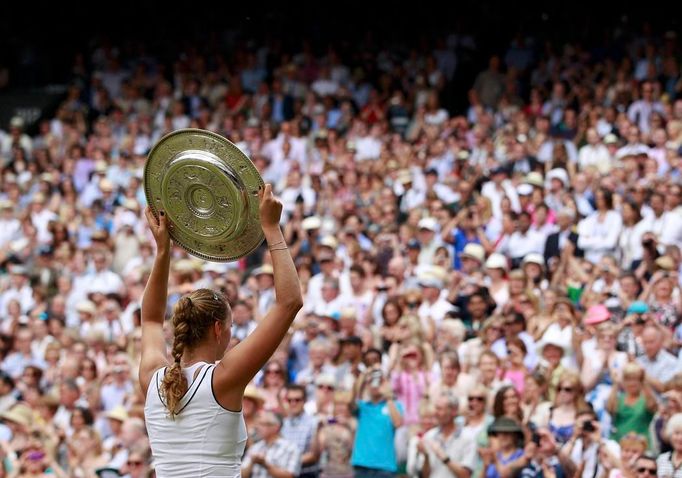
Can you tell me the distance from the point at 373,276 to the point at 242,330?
130 centimetres

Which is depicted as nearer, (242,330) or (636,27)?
(242,330)

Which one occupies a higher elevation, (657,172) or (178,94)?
(178,94)

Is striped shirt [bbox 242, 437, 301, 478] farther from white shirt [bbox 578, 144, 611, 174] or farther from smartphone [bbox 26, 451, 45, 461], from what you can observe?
white shirt [bbox 578, 144, 611, 174]

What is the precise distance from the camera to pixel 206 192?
178 inches

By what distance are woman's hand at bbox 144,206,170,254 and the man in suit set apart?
25.1ft

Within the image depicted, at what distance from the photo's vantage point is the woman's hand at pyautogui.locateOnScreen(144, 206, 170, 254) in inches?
185

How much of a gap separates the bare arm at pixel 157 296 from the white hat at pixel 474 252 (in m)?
7.50

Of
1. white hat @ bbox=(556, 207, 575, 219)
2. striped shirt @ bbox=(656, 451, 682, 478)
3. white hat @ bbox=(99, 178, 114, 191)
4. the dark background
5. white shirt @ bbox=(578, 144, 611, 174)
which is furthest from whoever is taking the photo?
the dark background

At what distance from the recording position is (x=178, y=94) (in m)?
19.5

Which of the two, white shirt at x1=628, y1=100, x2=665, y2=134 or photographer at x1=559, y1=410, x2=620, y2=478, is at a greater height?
white shirt at x1=628, y1=100, x2=665, y2=134

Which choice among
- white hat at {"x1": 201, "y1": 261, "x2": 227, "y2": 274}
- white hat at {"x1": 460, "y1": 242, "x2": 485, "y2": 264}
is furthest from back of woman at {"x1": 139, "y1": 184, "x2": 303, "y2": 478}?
white hat at {"x1": 201, "y1": 261, "x2": 227, "y2": 274}

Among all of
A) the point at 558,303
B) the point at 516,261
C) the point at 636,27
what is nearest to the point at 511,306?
the point at 558,303

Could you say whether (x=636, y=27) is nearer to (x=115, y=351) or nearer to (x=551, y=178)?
(x=551, y=178)

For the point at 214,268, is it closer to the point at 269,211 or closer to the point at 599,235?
the point at 599,235
